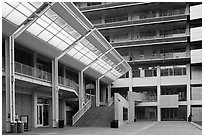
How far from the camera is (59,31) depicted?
1064 inches

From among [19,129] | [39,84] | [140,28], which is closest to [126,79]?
[140,28]

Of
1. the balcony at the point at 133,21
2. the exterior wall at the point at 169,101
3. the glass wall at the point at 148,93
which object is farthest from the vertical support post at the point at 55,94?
the balcony at the point at 133,21

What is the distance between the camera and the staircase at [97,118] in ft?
111

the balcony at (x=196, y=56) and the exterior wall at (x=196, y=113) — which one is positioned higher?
the balcony at (x=196, y=56)

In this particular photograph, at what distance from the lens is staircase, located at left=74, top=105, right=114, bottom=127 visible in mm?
33781

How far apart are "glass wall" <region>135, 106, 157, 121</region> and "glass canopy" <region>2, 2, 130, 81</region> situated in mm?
16973

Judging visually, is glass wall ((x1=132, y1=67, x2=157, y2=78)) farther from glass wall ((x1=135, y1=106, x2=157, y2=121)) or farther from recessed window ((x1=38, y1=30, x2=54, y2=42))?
recessed window ((x1=38, y1=30, x2=54, y2=42))

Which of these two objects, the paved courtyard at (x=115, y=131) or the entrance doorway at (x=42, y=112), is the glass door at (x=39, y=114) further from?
the paved courtyard at (x=115, y=131)

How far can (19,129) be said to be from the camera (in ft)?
73.4

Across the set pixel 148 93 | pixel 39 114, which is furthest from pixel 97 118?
pixel 148 93

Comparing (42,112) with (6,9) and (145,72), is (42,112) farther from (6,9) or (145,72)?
(145,72)

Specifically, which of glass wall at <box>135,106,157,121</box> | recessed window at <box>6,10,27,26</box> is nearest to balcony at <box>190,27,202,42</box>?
glass wall at <box>135,106,157,121</box>

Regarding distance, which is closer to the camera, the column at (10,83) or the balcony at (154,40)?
the column at (10,83)

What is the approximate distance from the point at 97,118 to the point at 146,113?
21837 millimetres
